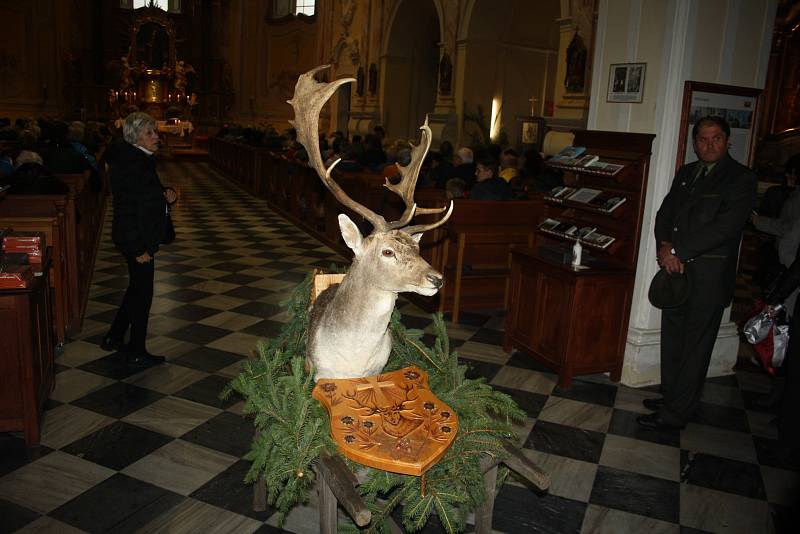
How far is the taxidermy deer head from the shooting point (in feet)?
7.24

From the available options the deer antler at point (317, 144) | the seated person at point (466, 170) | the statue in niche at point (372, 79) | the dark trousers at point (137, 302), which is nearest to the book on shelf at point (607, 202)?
the deer antler at point (317, 144)

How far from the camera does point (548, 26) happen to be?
13.8m

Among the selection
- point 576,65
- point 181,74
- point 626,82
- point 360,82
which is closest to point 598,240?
point 626,82

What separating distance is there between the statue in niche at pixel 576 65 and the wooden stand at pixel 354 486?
8299mm

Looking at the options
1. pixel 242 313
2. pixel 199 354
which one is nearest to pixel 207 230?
pixel 242 313

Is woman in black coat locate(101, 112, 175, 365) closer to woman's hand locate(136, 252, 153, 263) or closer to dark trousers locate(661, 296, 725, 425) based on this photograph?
woman's hand locate(136, 252, 153, 263)

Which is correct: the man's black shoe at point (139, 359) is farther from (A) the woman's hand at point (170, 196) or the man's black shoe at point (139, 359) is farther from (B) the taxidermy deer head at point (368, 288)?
(B) the taxidermy deer head at point (368, 288)

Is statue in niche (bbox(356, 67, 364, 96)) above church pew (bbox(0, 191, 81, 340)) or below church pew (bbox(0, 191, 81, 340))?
above

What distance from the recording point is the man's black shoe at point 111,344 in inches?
186

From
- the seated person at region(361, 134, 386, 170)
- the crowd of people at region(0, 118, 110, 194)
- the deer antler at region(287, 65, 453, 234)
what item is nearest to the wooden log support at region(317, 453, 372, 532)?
the deer antler at region(287, 65, 453, 234)

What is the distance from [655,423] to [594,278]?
41.3 inches

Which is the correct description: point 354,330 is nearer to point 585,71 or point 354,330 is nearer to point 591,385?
point 591,385

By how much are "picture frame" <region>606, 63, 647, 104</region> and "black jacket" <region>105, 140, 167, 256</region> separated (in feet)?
11.1

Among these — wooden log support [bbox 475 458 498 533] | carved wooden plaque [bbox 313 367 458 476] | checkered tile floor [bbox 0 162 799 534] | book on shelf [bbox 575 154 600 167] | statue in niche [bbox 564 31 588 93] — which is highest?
statue in niche [bbox 564 31 588 93]
